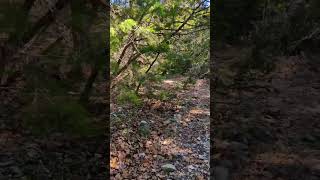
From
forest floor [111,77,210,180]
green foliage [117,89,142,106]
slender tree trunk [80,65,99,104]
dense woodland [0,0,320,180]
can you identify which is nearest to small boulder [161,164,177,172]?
forest floor [111,77,210,180]

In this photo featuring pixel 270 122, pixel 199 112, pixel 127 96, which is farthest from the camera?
pixel 199 112

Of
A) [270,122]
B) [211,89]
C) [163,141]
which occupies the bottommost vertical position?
[163,141]

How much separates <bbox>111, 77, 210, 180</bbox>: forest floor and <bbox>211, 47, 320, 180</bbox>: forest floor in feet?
4.64

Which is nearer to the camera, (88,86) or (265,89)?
(265,89)

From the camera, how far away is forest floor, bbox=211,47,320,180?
1847mm

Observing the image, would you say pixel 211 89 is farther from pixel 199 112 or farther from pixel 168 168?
pixel 199 112

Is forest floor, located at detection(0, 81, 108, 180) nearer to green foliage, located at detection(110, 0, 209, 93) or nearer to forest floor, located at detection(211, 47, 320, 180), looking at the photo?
forest floor, located at detection(211, 47, 320, 180)

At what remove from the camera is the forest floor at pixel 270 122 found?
185 centimetres

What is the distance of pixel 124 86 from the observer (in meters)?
3.83

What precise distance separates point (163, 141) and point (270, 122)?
2162 mm

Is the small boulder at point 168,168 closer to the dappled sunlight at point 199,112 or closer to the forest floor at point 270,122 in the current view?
the forest floor at point 270,122

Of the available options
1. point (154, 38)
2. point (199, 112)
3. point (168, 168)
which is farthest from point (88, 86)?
point (199, 112)

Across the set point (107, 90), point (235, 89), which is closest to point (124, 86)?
point (107, 90)

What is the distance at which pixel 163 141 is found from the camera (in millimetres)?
3943
